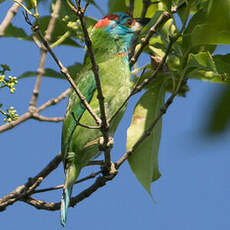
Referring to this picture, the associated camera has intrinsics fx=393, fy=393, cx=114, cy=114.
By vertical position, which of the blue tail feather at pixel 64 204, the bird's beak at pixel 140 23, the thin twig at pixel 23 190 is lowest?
the blue tail feather at pixel 64 204

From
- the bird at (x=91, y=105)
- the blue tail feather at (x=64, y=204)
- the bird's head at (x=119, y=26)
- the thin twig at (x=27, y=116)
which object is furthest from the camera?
the bird's head at (x=119, y=26)

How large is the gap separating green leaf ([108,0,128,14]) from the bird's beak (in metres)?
0.15

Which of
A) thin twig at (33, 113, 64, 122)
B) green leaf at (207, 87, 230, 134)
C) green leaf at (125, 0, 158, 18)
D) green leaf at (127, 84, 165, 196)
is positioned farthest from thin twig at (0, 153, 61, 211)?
green leaf at (207, 87, 230, 134)

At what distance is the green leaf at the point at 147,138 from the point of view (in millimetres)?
2533

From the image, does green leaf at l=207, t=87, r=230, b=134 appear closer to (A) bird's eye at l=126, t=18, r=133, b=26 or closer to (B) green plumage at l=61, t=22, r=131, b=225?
(B) green plumage at l=61, t=22, r=131, b=225

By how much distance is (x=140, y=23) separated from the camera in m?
3.36

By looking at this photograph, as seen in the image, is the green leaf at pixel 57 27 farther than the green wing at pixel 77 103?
No

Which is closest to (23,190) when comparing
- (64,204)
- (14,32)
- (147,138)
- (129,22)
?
(64,204)

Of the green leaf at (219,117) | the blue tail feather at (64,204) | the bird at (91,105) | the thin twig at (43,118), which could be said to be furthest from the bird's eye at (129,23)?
the green leaf at (219,117)

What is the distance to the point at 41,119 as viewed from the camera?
2572 mm

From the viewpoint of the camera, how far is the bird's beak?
324cm

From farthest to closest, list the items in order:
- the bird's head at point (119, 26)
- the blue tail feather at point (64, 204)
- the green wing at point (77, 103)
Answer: the bird's head at point (119, 26), the green wing at point (77, 103), the blue tail feather at point (64, 204)

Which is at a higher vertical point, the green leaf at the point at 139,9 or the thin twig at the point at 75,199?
the green leaf at the point at 139,9

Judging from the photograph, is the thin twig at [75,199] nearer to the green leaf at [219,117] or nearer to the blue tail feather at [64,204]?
the blue tail feather at [64,204]
